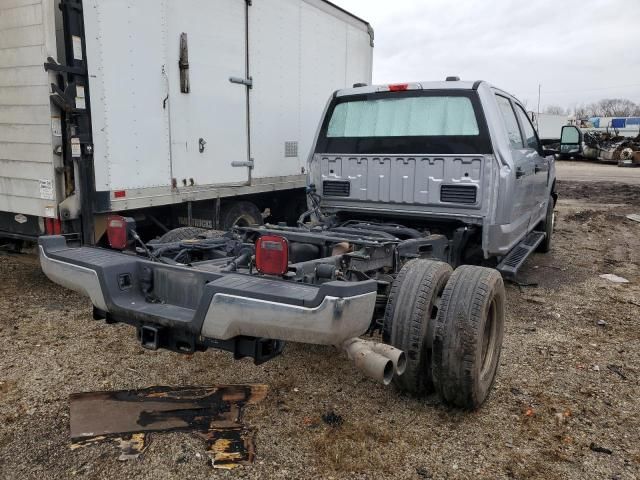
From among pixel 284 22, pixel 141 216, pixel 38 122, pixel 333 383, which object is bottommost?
pixel 333 383

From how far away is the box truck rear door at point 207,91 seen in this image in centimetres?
558

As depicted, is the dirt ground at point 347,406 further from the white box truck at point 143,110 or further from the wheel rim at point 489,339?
the white box truck at point 143,110

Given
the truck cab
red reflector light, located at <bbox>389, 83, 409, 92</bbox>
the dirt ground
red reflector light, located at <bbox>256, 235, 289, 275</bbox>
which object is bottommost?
the dirt ground

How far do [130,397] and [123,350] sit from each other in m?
0.83

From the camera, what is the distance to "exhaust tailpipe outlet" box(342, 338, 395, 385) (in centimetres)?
266

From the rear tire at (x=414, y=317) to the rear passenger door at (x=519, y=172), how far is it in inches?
80.1

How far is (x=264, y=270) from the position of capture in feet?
9.61

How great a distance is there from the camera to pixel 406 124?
200 inches

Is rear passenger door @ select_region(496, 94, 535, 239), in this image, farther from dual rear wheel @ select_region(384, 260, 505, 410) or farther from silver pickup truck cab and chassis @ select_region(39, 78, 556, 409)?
dual rear wheel @ select_region(384, 260, 505, 410)

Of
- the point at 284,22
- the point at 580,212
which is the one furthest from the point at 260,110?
the point at 580,212

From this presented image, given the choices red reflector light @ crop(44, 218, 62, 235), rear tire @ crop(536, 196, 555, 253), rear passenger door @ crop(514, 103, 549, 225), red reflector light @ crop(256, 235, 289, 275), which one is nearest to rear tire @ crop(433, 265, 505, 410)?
red reflector light @ crop(256, 235, 289, 275)

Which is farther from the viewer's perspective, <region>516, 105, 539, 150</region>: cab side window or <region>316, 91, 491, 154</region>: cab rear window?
<region>516, 105, 539, 150</region>: cab side window

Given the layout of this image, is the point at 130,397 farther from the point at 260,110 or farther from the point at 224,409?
the point at 260,110

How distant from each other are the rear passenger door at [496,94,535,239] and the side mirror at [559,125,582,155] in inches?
46.4
